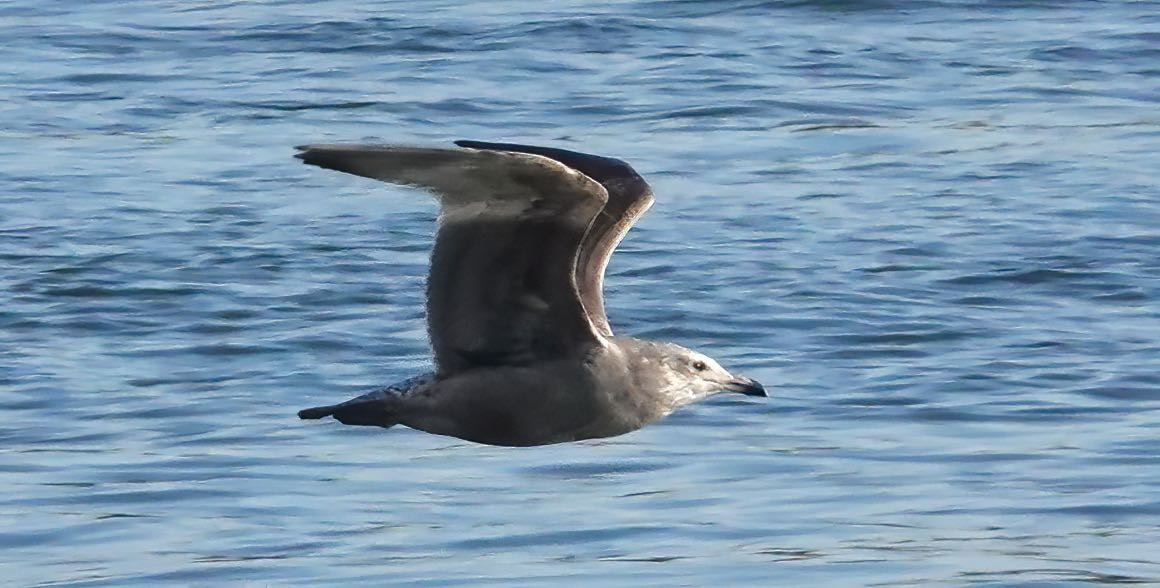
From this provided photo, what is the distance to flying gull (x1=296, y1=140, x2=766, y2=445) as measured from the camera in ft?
25.3

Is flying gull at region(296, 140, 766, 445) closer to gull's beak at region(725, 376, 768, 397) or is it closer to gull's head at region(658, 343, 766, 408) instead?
gull's head at region(658, 343, 766, 408)

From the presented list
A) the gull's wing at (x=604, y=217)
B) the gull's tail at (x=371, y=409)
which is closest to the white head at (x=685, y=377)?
the gull's wing at (x=604, y=217)

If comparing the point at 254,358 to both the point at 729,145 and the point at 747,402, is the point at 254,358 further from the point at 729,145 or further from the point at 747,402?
the point at 729,145

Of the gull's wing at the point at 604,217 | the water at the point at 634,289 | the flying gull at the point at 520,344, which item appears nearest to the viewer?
the flying gull at the point at 520,344

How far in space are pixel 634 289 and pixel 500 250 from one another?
5838 mm

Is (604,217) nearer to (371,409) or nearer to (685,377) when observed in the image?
(685,377)

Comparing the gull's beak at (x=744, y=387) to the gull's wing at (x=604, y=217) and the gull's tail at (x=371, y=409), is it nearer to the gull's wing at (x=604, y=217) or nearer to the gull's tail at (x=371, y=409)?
the gull's wing at (x=604, y=217)

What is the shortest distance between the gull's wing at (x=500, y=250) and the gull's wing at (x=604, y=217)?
12.1 inches

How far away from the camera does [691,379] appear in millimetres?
8492

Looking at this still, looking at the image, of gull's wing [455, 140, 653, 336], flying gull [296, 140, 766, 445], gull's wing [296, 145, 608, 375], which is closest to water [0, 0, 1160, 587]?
gull's wing [455, 140, 653, 336]

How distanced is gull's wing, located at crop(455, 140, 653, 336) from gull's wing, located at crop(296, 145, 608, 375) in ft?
1.01

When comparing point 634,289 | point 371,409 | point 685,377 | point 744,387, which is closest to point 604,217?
point 685,377

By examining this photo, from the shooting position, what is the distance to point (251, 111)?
1761 centimetres

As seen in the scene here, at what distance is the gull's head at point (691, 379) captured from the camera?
8.38m
